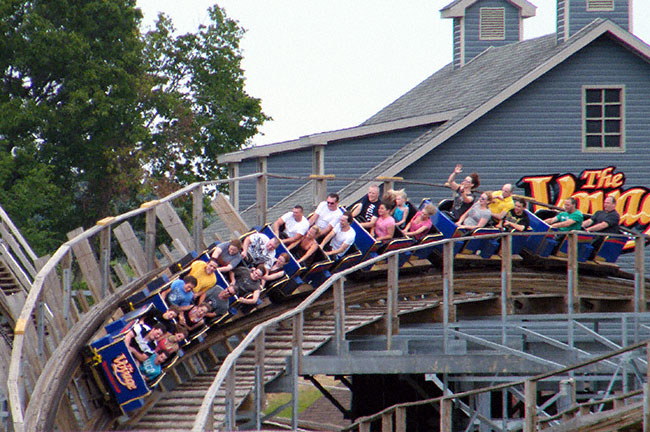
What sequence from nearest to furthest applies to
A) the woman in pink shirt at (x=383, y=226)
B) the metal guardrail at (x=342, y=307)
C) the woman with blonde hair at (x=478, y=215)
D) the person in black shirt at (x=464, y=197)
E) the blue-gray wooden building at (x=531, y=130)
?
1. the metal guardrail at (x=342, y=307)
2. the woman in pink shirt at (x=383, y=226)
3. the woman with blonde hair at (x=478, y=215)
4. the person in black shirt at (x=464, y=197)
5. the blue-gray wooden building at (x=531, y=130)

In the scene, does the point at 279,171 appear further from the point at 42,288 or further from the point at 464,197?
the point at 42,288

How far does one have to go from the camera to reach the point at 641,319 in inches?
736

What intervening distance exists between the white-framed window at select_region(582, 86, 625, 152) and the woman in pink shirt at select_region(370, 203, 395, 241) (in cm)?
999

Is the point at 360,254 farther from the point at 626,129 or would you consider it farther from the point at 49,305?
the point at 626,129

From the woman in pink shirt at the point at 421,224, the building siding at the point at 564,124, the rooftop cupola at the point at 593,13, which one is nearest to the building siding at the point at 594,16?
the rooftop cupola at the point at 593,13

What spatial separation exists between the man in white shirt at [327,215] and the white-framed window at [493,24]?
16.3m

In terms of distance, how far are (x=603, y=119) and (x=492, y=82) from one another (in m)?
2.64

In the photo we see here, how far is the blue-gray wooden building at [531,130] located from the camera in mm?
25406

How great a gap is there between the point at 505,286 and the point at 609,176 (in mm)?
9399

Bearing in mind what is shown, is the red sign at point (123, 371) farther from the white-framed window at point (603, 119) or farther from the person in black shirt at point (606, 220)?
the white-framed window at point (603, 119)

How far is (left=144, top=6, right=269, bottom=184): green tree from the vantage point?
128ft

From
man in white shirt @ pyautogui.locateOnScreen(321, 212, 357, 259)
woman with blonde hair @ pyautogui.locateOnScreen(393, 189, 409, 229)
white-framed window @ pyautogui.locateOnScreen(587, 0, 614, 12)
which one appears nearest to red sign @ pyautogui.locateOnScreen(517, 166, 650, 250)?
white-framed window @ pyautogui.locateOnScreen(587, 0, 614, 12)

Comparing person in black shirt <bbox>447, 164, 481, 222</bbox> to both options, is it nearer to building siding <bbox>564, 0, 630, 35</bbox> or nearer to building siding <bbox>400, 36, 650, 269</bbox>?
building siding <bbox>400, 36, 650, 269</bbox>

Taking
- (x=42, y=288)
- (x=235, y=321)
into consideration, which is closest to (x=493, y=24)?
(x=235, y=321)
